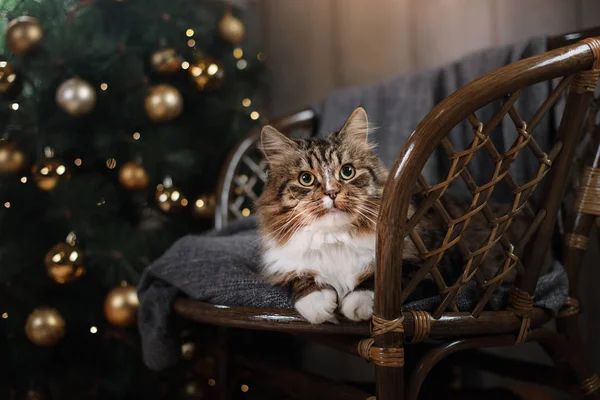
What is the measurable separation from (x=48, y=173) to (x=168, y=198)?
0.32 m

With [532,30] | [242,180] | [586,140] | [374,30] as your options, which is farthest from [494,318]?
[374,30]

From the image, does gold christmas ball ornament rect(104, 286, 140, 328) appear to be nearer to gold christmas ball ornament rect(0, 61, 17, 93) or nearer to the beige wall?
gold christmas ball ornament rect(0, 61, 17, 93)

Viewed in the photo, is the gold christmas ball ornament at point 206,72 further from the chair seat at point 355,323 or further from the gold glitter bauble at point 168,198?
the chair seat at point 355,323

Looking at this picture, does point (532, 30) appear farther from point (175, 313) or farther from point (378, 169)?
point (175, 313)

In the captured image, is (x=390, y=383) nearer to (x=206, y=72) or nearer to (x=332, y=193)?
(x=332, y=193)

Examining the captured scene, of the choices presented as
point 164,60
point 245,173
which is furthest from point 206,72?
point 245,173

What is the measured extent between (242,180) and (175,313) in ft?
1.90

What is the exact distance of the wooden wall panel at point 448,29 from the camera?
176cm

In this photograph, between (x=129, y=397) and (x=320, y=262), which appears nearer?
(x=320, y=262)

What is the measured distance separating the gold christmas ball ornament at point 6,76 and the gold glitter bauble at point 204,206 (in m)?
0.59

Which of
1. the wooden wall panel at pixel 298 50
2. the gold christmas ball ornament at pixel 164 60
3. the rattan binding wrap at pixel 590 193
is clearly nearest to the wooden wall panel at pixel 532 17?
the wooden wall panel at pixel 298 50

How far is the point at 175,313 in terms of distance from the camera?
1.21 m

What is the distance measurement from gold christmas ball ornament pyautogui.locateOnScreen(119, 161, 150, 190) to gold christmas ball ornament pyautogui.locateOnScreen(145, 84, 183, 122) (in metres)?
0.14

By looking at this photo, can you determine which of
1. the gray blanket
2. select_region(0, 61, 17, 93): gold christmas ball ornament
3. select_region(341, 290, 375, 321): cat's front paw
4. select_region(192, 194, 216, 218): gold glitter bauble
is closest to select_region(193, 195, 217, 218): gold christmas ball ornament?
select_region(192, 194, 216, 218): gold glitter bauble
